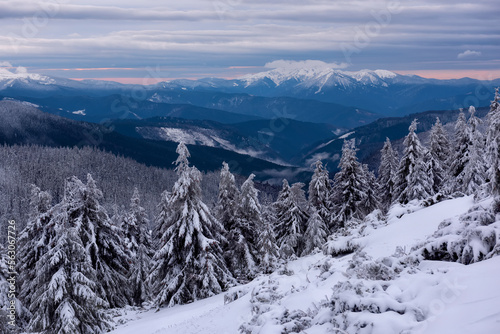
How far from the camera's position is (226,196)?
27.8 m

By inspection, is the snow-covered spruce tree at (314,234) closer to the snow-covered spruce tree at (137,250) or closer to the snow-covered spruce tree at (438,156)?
the snow-covered spruce tree at (438,156)

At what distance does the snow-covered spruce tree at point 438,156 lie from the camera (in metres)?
35.5

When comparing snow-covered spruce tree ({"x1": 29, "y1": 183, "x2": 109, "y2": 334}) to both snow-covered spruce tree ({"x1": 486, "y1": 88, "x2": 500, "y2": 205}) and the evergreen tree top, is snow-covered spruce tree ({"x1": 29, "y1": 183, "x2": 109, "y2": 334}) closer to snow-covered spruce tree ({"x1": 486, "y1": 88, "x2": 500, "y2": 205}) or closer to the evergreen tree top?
the evergreen tree top

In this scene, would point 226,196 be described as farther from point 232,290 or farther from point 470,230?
point 470,230

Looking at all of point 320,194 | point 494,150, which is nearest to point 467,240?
point 494,150

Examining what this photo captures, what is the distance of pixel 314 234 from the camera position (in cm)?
2958

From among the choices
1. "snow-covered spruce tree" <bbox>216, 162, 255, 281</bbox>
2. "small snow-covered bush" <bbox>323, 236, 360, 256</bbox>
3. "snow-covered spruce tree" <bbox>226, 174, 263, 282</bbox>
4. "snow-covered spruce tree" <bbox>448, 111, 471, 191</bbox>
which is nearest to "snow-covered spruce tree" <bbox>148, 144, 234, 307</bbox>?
"snow-covered spruce tree" <bbox>216, 162, 255, 281</bbox>

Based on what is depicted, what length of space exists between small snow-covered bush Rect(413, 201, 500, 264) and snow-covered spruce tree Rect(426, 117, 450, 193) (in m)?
25.6

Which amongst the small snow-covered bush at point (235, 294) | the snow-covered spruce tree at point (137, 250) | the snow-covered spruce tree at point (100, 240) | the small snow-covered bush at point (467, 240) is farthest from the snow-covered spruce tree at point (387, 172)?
the small snow-covered bush at point (467, 240)

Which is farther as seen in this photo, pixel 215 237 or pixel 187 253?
pixel 215 237

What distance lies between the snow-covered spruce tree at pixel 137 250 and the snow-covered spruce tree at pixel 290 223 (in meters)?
12.3

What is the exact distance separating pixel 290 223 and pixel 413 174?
11799 mm

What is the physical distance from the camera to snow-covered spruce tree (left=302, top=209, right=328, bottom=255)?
29.2 m

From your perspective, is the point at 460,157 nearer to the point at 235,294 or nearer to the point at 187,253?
the point at 187,253
